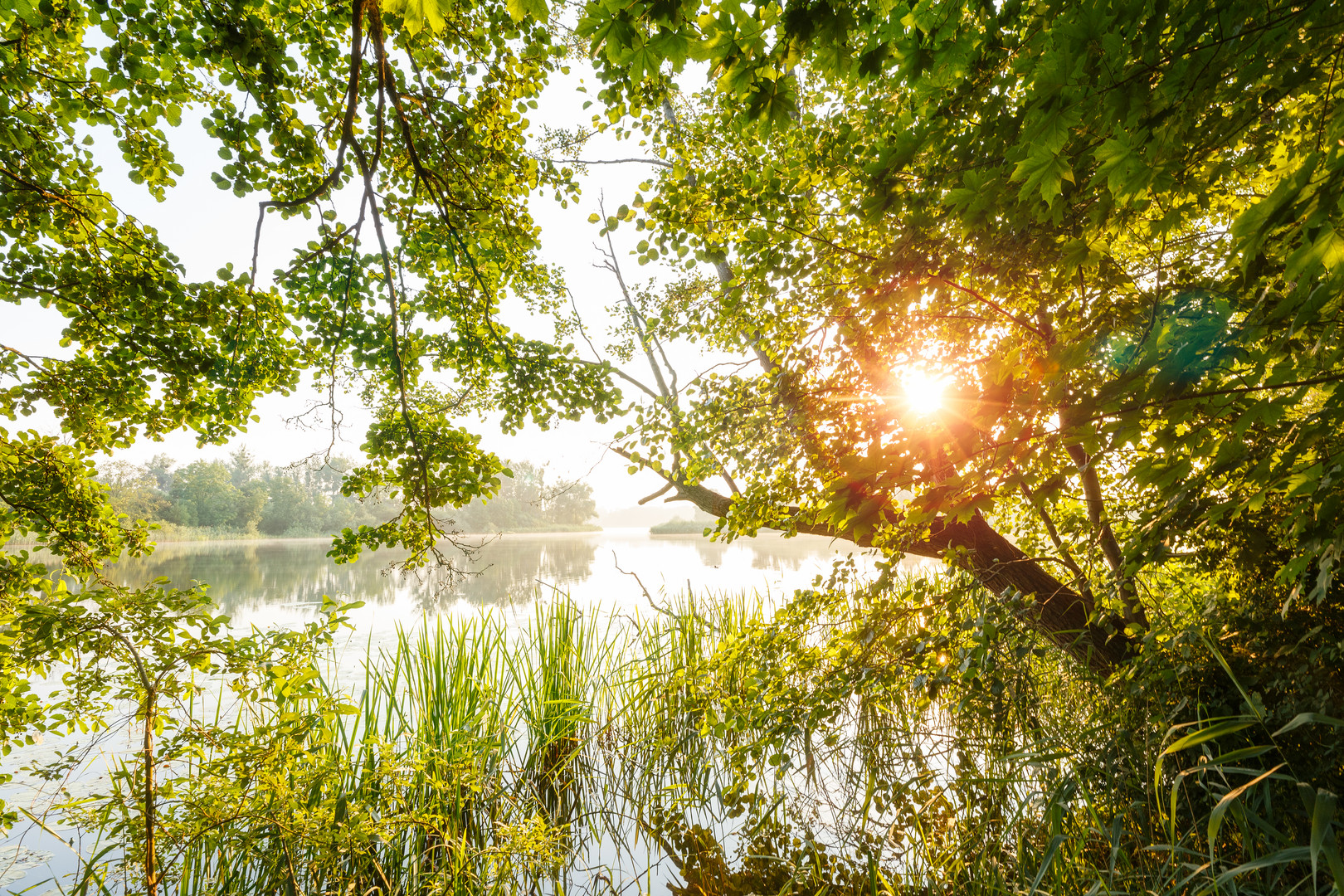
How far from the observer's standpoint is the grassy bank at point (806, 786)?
6.61 ft

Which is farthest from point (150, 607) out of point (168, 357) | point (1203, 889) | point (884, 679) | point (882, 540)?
point (1203, 889)

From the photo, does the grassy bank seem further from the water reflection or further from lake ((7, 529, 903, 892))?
the water reflection

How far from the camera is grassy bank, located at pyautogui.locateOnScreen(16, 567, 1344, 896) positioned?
2016mm

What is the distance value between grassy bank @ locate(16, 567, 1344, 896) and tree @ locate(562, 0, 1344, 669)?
449 mm

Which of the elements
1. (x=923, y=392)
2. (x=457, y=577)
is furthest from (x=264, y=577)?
(x=923, y=392)

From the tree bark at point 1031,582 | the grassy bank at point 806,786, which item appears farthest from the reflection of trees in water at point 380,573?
the tree bark at point 1031,582

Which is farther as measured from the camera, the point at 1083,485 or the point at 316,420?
the point at 1083,485

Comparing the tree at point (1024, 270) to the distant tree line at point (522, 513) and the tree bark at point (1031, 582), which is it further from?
the distant tree line at point (522, 513)

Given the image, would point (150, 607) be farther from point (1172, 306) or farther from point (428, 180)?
point (1172, 306)

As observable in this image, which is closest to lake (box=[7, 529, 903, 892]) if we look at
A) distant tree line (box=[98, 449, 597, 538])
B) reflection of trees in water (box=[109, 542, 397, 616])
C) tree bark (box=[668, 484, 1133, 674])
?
reflection of trees in water (box=[109, 542, 397, 616])

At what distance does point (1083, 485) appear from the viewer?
3197 mm

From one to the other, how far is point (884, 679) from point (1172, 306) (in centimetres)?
187

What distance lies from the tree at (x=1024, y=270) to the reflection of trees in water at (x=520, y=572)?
20.1 ft

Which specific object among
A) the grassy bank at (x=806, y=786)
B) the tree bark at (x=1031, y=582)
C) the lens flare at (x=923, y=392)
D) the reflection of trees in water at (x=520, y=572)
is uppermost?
the lens flare at (x=923, y=392)
